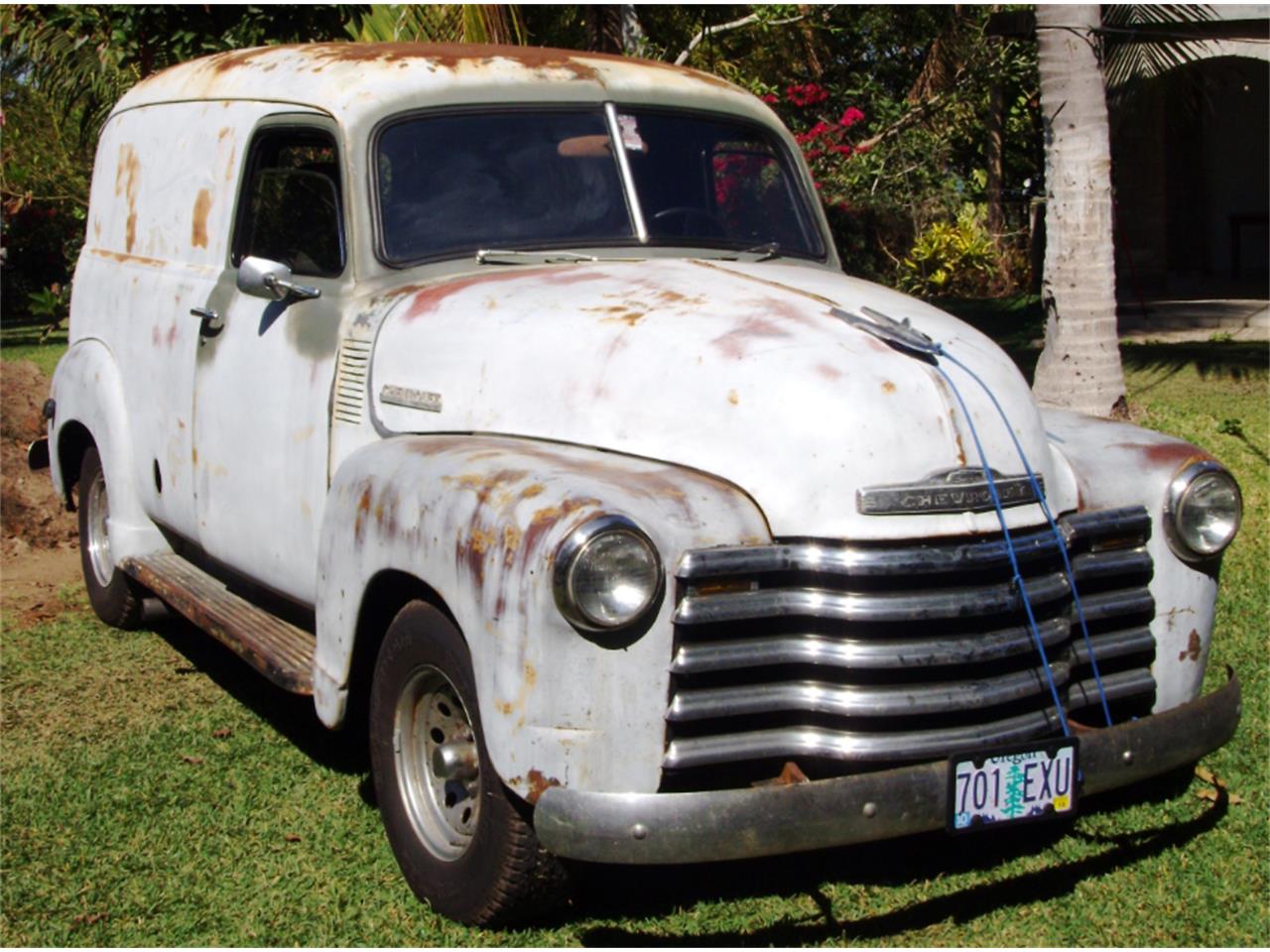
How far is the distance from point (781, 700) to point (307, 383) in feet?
6.84

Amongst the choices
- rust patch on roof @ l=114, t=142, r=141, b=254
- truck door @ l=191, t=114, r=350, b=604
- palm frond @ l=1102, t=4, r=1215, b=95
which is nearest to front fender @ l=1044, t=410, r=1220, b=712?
truck door @ l=191, t=114, r=350, b=604

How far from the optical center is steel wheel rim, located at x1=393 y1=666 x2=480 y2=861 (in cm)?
386

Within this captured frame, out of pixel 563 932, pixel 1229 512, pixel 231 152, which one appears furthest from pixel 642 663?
pixel 231 152

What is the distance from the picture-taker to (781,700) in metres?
3.45

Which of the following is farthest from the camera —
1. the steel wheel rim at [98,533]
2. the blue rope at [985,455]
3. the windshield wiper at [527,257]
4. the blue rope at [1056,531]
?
the steel wheel rim at [98,533]

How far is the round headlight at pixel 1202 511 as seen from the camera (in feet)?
13.4

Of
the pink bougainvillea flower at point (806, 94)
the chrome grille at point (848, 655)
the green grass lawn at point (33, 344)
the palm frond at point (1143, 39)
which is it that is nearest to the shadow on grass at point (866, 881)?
the chrome grille at point (848, 655)

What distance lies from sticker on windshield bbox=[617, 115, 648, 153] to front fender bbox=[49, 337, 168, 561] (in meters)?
2.44

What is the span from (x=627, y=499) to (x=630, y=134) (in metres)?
2.01

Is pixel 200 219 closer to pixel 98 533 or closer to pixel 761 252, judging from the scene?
pixel 98 533

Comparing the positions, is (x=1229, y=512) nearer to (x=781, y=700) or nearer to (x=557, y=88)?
(x=781, y=700)

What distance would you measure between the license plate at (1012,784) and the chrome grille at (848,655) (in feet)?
0.34

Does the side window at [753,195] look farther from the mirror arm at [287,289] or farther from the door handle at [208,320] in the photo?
the door handle at [208,320]

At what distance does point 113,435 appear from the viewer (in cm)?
618
